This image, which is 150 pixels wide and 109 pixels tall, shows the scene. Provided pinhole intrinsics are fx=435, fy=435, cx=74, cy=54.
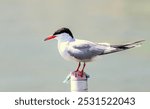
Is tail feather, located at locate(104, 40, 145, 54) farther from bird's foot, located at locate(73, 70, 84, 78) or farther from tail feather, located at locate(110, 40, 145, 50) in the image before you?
bird's foot, located at locate(73, 70, 84, 78)

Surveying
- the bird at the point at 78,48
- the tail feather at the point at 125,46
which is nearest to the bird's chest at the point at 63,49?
the bird at the point at 78,48

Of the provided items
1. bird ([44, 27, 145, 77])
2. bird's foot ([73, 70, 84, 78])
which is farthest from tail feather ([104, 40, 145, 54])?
bird's foot ([73, 70, 84, 78])

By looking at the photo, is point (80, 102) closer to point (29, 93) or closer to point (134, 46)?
point (29, 93)

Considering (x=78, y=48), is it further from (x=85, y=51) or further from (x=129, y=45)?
(x=129, y=45)

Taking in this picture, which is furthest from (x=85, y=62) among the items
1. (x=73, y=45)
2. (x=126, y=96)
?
(x=126, y=96)

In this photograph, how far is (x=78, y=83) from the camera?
145cm

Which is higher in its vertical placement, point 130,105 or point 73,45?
point 73,45

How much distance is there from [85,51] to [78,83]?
4.3 inches

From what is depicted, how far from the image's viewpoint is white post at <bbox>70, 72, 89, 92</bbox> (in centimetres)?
144

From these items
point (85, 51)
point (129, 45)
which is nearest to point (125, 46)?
point (129, 45)

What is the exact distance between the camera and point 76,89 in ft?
4.72

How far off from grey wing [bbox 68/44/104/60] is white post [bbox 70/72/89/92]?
0.06 meters

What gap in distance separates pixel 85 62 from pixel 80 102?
0.45ft

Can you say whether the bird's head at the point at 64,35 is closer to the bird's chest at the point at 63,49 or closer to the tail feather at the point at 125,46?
the bird's chest at the point at 63,49
